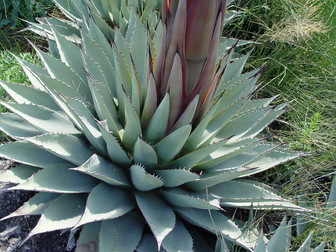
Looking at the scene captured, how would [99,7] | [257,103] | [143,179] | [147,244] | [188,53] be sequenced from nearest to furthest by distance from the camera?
[188,53] → [143,179] → [147,244] → [257,103] → [99,7]

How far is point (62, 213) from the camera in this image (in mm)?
1541

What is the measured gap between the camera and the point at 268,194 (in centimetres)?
170

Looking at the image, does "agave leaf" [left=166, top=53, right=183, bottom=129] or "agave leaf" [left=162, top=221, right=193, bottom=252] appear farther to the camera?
"agave leaf" [left=162, top=221, right=193, bottom=252]

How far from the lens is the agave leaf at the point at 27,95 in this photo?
1749mm

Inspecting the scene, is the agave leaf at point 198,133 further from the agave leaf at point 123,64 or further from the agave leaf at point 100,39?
the agave leaf at point 100,39

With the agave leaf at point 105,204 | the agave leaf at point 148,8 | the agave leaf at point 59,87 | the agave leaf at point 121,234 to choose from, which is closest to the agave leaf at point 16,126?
the agave leaf at point 59,87

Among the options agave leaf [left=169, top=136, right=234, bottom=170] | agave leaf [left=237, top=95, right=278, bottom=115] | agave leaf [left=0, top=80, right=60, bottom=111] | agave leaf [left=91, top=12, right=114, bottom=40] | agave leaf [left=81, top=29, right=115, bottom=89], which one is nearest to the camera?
agave leaf [left=169, top=136, right=234, bottom=170]

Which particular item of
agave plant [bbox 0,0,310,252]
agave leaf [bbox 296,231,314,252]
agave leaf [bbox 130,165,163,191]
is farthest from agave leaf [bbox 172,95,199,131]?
agave leaf [bbox 296,231,314,252]

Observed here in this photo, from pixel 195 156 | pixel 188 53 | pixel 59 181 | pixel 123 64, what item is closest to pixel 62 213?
pixel 59 181

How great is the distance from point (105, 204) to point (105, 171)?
132 mm

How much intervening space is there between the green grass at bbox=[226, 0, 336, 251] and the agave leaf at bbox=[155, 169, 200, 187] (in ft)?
2.42

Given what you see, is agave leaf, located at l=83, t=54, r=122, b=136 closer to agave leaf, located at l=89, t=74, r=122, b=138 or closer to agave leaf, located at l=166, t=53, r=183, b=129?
agave leaf, located at l=89, t=74, r=122, b=138

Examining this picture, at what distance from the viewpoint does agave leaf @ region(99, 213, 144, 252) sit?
150cm

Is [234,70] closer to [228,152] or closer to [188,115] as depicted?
[228,152]
